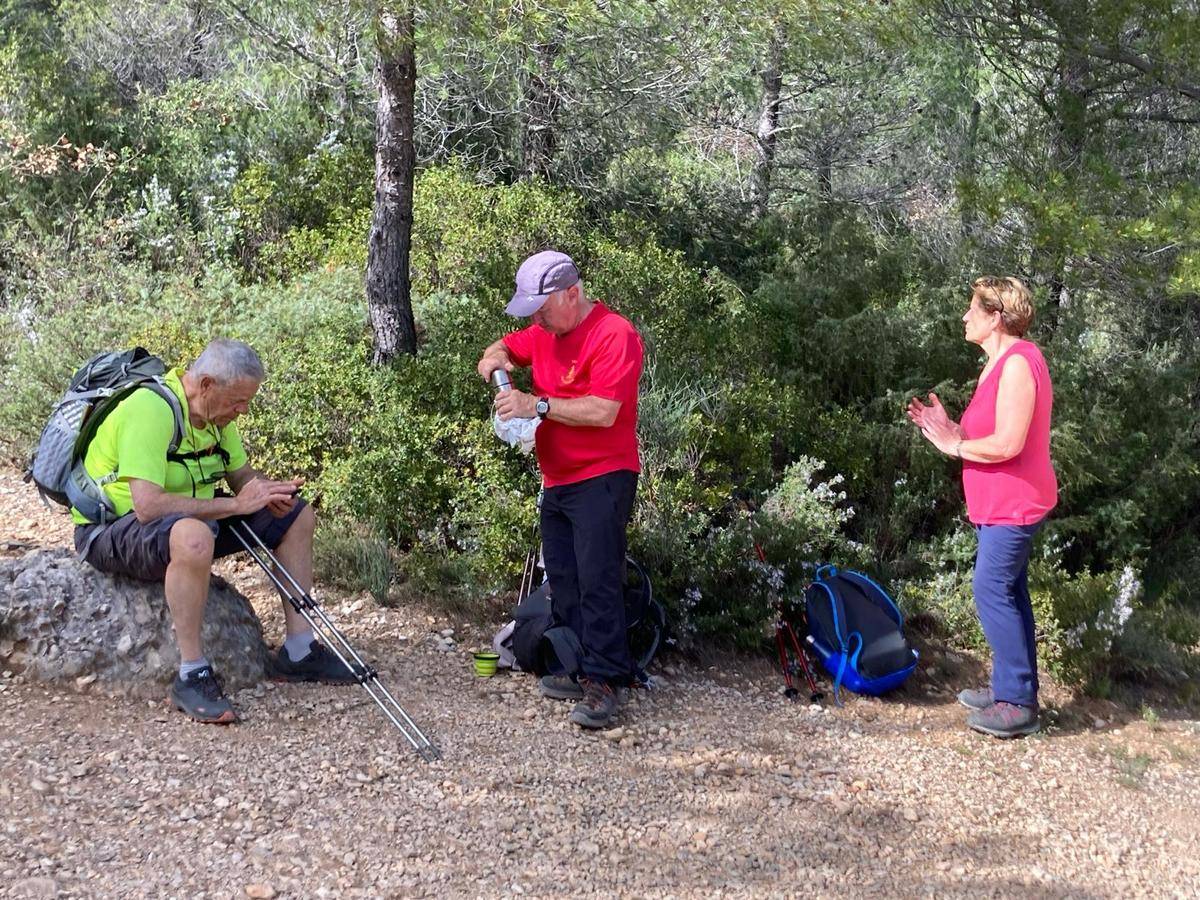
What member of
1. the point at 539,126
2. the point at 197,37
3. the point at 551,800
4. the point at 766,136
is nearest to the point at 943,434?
the point at 551,800

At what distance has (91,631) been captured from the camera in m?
4.05

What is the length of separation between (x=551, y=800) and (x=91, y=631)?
5.54 ft

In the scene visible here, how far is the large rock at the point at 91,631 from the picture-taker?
4.03m

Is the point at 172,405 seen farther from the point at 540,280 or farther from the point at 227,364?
the point at 540,280

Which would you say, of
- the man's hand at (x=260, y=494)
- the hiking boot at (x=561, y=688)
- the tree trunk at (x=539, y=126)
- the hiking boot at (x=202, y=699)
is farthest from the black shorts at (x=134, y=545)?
the tree trunk at (x=539, y=126)

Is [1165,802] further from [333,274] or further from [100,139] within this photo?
[100,139]

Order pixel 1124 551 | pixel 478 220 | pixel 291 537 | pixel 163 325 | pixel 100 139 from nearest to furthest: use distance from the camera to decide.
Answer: pixel 291 537 < pixel 163 325 < pixel 1124 551 < pixel 478 220 < pixel 100 139

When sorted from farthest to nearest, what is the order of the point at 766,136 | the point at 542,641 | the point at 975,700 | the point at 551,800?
the point at 766,136 → the point at 975,700 → the point at 542,641 → the point at 551,800

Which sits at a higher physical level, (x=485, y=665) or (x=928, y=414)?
(x=928, y=414)

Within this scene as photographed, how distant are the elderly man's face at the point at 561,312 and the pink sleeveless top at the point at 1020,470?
1.57m

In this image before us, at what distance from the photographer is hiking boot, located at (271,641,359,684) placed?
4352 millimetres

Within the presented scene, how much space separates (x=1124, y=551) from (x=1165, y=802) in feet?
12.6

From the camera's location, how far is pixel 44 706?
3891 millimetres

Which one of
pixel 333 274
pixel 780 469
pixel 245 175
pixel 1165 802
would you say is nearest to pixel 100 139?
pixel 245 175
